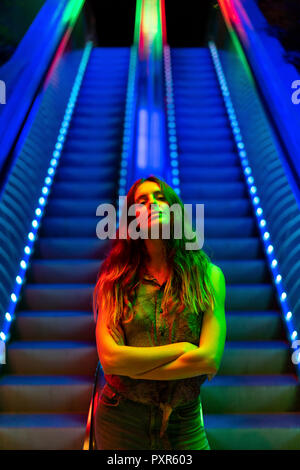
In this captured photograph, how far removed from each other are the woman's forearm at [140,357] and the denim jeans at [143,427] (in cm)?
16

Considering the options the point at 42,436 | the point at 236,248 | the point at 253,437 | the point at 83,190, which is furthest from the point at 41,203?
the point at 253,437

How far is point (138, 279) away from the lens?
1.54 meters

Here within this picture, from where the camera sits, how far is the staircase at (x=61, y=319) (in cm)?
257

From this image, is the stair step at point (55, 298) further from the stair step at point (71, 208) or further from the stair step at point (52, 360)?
the stair step at point (71, 208)

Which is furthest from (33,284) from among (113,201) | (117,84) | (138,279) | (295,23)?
(295,23)

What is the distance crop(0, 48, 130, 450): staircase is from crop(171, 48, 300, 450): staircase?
77cm

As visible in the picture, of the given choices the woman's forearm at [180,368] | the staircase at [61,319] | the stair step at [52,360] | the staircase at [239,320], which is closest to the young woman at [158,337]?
the woman's forearm at [180,368]

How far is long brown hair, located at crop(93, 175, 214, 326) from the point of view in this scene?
144cm

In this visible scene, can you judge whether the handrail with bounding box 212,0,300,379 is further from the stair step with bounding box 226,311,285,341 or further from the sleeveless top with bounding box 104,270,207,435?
the sleeveless top with bounding box 104,270,207,435

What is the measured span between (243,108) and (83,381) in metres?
3.52

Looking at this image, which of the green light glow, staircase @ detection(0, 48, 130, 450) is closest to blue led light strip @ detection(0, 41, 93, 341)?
staircase @ detection(0, 48, 130, 450)

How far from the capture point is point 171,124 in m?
5.52

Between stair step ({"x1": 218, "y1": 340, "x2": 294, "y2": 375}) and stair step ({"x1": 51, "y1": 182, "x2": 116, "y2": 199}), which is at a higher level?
stair step ({"x1": 51, "y1": 182, "x2": 116, "y2": 199})
